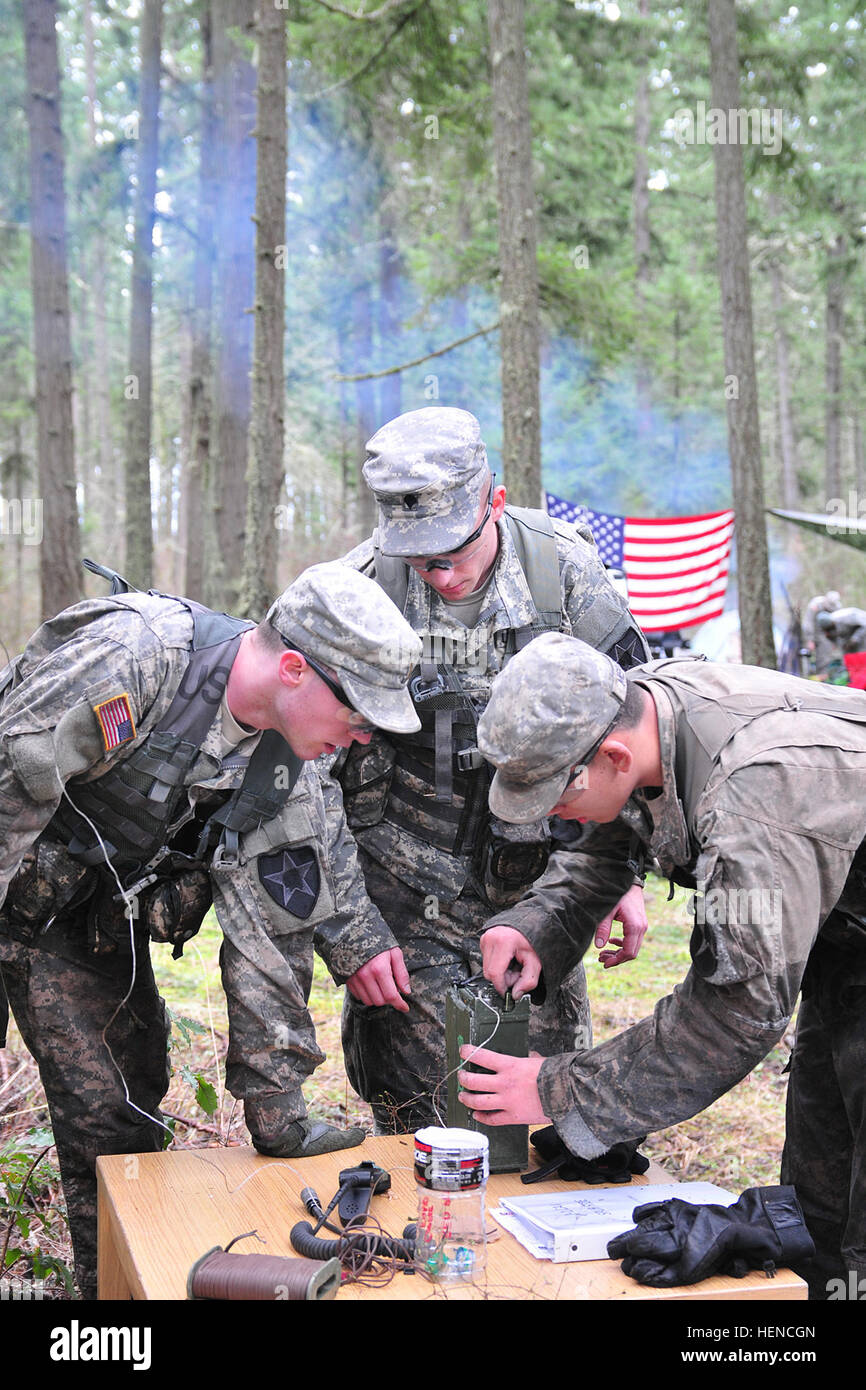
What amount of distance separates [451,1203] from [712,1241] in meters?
0.47

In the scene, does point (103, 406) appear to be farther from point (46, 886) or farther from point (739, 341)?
point (46, 886)

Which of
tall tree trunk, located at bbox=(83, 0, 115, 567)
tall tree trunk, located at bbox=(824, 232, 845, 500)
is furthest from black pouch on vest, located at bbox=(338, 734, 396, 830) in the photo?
tall tree trunk, located at bbox=(83, 0, 115, 567)

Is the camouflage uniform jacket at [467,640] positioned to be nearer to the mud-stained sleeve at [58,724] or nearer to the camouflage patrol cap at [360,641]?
the camouflage patrol cap at [360,641]

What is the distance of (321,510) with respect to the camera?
123 ft

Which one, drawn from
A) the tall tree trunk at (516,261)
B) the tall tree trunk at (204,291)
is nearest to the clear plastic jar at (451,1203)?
the tall tree trunk at (516,261)

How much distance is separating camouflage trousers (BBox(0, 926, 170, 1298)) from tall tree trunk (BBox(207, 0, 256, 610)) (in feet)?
22.7

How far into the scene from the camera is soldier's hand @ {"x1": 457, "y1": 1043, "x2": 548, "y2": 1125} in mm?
2562

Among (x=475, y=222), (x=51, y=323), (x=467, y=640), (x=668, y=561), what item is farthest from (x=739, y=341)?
(x=475, y=222)

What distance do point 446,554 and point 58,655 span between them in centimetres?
104

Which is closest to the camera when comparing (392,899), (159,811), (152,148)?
(159,811)

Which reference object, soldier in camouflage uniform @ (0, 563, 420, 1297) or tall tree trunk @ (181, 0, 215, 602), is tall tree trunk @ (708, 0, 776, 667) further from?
soldier in camouflage uniform @ (0, 563, 420, 1297)

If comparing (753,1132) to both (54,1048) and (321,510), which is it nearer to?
(54,1048)

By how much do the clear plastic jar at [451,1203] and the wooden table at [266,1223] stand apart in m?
0.04

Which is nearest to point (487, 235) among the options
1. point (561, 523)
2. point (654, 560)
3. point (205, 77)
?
point (205, 77)
